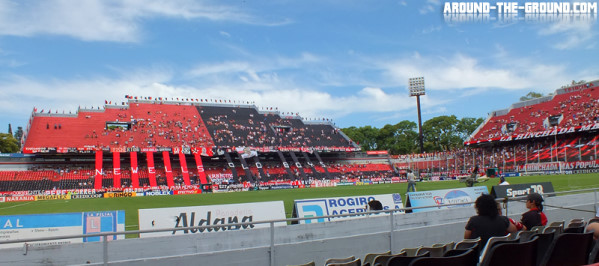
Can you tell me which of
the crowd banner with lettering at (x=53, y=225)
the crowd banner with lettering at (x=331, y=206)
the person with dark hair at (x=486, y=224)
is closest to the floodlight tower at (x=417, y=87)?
the crowd banner with lettering at (x=331, y=206)

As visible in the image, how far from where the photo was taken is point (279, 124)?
72812 mm

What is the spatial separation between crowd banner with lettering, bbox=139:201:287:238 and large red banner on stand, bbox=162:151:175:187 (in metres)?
42.7

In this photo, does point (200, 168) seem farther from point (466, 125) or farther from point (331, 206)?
point (466, 125)

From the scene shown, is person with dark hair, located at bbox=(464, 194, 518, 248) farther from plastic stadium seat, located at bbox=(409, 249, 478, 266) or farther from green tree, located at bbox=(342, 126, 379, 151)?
green tree, located at bbox=(342, 126, 379, 151)

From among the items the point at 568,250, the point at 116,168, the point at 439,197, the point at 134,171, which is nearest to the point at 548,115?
the point at 134,171

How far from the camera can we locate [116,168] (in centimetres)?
5181

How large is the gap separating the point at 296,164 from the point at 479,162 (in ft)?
85.3

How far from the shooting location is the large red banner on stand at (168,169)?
171ft

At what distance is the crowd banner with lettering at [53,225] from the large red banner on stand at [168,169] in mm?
42993

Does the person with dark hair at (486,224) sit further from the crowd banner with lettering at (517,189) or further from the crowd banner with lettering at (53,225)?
the crowd banner with lettering at (517,189)

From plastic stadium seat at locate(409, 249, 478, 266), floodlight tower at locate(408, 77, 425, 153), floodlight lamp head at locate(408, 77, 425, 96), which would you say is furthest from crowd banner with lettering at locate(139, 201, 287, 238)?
floodlight lamp head at locate(408, 77, 425, 96)

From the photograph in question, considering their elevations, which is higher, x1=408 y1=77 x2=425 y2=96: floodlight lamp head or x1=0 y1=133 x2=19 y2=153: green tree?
x1=408 y1=77 x2=425 y2=96: floodlight lamp head

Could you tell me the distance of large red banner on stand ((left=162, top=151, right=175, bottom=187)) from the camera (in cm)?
5208

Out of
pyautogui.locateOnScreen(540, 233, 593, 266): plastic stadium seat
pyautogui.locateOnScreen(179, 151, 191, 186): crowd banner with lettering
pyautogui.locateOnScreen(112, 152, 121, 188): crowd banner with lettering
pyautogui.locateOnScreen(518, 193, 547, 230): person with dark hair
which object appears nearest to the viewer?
pyautogui.locateOnScreen(540, 233, 593, 266): plastic stadium seat
